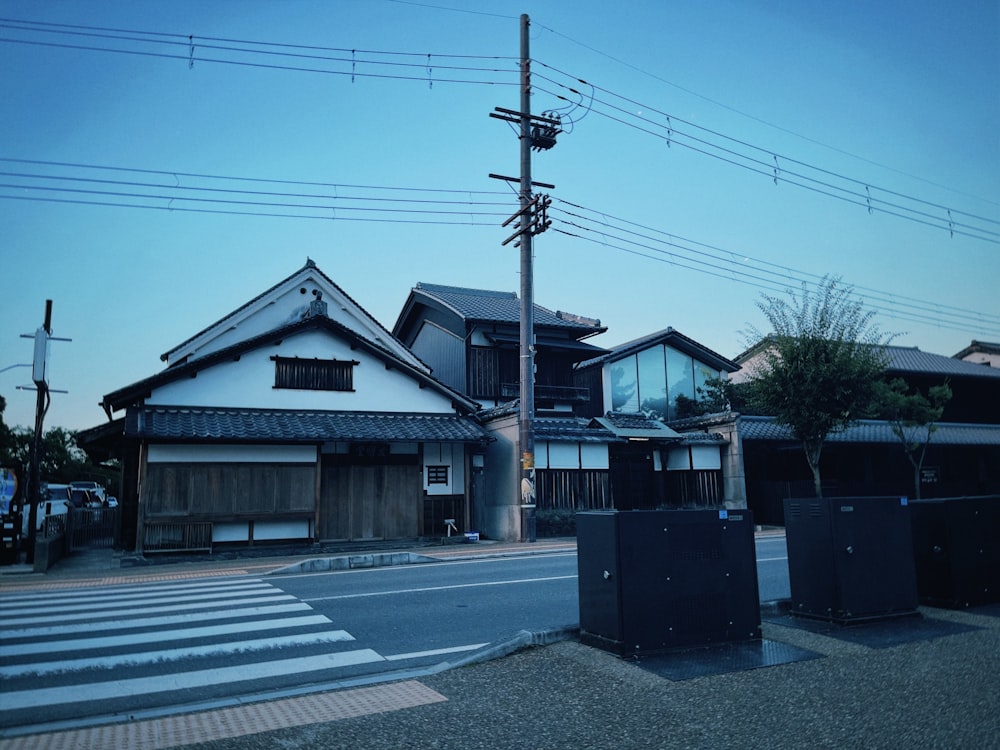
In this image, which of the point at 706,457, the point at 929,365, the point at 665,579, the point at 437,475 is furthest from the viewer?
the point at 929,365

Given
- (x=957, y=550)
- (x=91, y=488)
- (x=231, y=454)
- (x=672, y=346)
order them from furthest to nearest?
(x=91, y=488) → (x=672, y=346) → (x=231, y=454) → (x=957, y=550)

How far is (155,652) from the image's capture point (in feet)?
22.0

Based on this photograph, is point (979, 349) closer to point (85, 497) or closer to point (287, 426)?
point (287, 426)

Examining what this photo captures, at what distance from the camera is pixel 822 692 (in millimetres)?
4902

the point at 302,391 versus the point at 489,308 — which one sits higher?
the point at 489,308

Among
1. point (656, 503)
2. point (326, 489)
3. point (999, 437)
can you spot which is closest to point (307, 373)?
point (326, 489)

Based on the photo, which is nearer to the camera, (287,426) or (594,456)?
(287,426)

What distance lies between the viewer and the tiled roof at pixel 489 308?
2687cm

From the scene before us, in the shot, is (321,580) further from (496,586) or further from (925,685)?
(925,685)

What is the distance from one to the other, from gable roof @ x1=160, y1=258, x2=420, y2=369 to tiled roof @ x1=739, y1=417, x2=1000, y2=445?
13.2m

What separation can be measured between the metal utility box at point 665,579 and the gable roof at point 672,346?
2249 cm

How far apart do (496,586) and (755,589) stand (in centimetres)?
508

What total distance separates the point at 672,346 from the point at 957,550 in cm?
2399

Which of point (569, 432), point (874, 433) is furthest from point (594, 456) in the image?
point (874, 433)
